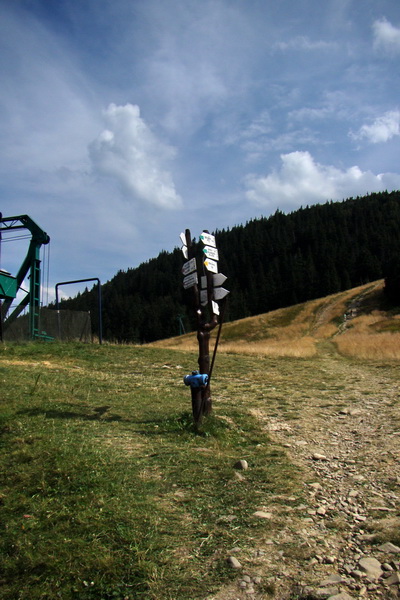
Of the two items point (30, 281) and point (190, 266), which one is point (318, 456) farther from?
point (30, 281)

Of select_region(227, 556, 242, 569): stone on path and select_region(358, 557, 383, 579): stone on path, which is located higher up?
select_region(227, 556, 242, 569): stone on path

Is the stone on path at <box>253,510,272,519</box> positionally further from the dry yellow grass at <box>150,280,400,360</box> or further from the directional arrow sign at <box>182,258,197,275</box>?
the dry yellow grass at <box>150,280,400,360</box>

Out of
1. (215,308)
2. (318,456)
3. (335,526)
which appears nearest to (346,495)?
(335,526)

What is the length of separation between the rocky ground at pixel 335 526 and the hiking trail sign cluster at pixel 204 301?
1.41m

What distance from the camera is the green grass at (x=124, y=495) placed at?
3.06 metres

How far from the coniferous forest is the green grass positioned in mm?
84451

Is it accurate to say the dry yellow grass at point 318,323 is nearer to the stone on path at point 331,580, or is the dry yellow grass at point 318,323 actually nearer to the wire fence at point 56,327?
the wire fence at point 56,327

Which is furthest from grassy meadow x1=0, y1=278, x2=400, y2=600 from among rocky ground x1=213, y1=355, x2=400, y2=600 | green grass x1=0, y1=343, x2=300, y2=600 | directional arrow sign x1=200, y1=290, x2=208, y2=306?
directional arrow sign x1=200, y1=290, x2=208, y2=306

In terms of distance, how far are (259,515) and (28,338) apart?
69.8 ft

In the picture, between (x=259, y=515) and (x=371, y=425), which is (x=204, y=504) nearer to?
(x=259, y=515)

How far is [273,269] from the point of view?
5906 inches

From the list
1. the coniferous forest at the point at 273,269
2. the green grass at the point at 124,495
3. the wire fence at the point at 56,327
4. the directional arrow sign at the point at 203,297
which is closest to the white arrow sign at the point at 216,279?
the directional arrow sign at the point at 203,297

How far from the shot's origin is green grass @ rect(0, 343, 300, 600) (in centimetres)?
306

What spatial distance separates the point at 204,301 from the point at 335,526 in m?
3.99
